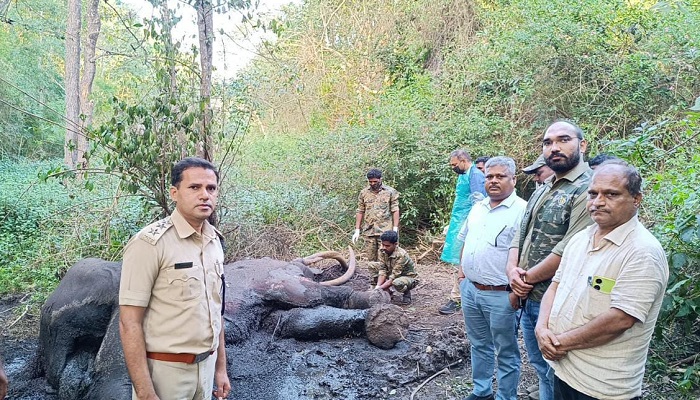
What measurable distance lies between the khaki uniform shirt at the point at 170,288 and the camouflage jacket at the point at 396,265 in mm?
4371

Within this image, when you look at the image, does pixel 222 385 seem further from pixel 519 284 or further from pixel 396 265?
pixel 396 265

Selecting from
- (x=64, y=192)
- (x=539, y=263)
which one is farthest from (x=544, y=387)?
(x=64, y=192)

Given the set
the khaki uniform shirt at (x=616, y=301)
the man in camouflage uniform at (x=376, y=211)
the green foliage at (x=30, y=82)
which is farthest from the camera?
the green foliage at (x=30, y=82)

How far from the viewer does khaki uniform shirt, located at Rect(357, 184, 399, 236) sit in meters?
7.32

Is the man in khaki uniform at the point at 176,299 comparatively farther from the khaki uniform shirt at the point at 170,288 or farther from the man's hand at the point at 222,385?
the man's hand at the point at 222,385

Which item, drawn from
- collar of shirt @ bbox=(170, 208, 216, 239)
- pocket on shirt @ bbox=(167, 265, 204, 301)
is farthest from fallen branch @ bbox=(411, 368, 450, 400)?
collar of shirt @ bbox=(170, 208, 216, 239)

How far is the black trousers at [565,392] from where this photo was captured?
2.28m

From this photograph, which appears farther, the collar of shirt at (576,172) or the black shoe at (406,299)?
the black shoe at (406,299)

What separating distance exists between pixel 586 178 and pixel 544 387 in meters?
1.38

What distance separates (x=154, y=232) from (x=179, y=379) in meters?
0.72

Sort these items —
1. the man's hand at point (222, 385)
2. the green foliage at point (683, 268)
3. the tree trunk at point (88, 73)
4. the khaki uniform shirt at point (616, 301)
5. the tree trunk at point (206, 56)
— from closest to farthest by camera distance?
1. the khaki uniform shirt at point (616, 301)
2. the man's hand at point (222, 385)
3. the green foliage at point (683, 268)
4. the tree trunk at point (206, 56)
5. the tree trunk at point (88, 73)

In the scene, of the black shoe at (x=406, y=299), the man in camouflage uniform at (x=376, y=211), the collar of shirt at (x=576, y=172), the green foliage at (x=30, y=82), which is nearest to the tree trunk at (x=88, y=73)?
the green foliage at (x=30, y=82)

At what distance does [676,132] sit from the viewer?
7270mm

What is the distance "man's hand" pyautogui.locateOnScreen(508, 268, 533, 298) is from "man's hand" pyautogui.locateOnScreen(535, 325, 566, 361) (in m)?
0.60
